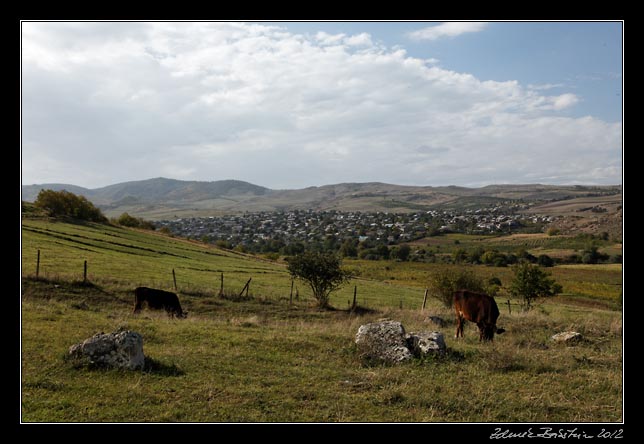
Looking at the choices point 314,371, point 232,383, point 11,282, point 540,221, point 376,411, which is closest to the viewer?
point 11,282

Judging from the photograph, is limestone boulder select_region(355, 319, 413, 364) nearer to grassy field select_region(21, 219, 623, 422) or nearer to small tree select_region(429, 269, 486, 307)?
grassy field select_region(21, 219, 623, 422)

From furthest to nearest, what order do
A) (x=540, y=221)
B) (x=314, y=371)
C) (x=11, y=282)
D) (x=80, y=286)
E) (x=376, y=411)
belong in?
1. (x=540, y=221)
2. (x=80, y=286)
3. (x=314, y=371)
4. (x=376, y=411)
5. (x=11, y=282)

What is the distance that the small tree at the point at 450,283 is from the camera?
33.0 meters

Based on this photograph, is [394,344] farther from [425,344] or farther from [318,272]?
[318,272]

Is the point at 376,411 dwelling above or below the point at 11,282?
below

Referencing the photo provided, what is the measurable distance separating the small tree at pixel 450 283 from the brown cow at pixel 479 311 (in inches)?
618

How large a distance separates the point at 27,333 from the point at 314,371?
28.1 ft

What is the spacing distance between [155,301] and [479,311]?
46.7 ft

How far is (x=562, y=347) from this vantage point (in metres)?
15.5

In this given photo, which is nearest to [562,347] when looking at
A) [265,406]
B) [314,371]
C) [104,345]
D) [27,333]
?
[314,371]

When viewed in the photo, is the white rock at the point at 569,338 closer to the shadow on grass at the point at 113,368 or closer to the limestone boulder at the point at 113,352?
the shadow on grass at the point at 113,368

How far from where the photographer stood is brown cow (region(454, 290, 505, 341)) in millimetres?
16281

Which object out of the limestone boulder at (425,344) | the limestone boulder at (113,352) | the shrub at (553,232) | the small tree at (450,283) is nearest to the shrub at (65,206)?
the small tree at (450,283)

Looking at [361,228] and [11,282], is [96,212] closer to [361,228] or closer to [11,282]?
[11,282]
